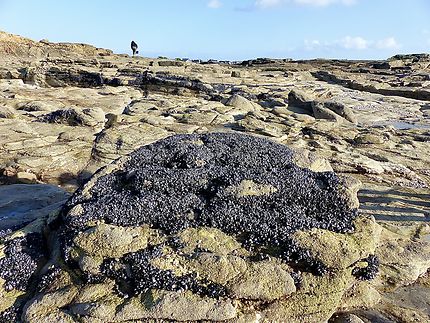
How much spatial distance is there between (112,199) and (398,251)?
611 cm

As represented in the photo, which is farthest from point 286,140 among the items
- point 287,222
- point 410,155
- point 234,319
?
point 234,319

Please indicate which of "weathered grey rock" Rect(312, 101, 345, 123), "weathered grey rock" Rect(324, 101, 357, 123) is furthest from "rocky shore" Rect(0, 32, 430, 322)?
"weathered grey rock" Rect(324, 101, 357, 123)

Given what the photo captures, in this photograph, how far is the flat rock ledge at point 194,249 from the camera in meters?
6.41

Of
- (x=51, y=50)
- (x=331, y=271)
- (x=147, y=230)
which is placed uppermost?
(x=51, y=50)

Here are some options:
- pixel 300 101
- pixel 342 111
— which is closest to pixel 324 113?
pixel 342 111

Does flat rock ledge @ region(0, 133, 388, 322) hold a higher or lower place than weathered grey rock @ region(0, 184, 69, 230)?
higher

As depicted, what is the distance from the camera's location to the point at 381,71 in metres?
50.5

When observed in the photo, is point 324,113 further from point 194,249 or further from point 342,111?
point 194,249

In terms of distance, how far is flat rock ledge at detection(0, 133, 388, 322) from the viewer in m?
6.41

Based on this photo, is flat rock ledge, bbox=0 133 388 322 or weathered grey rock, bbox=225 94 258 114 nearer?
flat rock ledge, bbox=0 133 388 322

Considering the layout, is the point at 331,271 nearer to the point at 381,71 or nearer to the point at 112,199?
the point at 112,199

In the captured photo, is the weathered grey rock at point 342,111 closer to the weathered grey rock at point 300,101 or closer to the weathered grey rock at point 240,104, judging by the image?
the weathered grey rock at point 300,101

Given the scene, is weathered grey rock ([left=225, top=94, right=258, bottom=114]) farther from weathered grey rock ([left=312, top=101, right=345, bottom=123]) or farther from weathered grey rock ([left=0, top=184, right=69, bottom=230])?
weathered grey rock ([left=0, top=184, right=69, bottom=230])

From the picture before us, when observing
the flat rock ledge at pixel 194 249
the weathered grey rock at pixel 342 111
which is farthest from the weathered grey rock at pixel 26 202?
the weathered grey rock at pixel 342 111
